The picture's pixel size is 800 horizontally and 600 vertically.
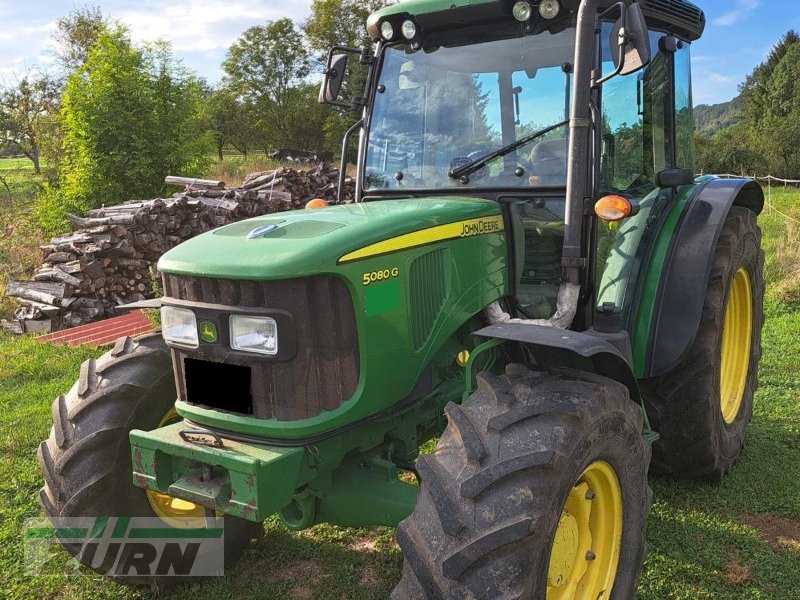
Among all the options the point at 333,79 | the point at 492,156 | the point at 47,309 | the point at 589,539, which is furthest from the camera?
the point at 47,309

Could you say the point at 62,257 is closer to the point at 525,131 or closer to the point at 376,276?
the point at 525,131

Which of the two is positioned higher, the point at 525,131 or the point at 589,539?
the point at 525,131

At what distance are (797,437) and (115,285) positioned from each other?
25.1 ft

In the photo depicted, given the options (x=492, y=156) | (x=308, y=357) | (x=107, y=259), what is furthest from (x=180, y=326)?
(x=107, y=259)

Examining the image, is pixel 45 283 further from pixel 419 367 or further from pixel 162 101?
pixel 419 367

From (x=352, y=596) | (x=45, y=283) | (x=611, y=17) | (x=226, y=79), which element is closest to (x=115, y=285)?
(x=45, y=283)

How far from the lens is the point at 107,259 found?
340 inches

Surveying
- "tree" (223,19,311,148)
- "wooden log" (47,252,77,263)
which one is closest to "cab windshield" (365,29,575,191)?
"wooden log" (47,252,77,263)

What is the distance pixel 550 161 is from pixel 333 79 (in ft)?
4.57

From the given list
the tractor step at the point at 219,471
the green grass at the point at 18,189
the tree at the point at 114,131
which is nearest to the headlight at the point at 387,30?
the tractor step at the point at 219,471

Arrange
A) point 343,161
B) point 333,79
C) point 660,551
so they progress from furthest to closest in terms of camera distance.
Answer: point 343,161 → point 333,79 → point 660,551

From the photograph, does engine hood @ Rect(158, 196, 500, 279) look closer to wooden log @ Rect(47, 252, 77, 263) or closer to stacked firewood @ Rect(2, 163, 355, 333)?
stacked firewood @ Rect(2, 163, 355, 333)

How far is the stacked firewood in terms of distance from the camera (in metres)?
8.19

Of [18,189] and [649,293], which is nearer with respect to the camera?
[649,293]
